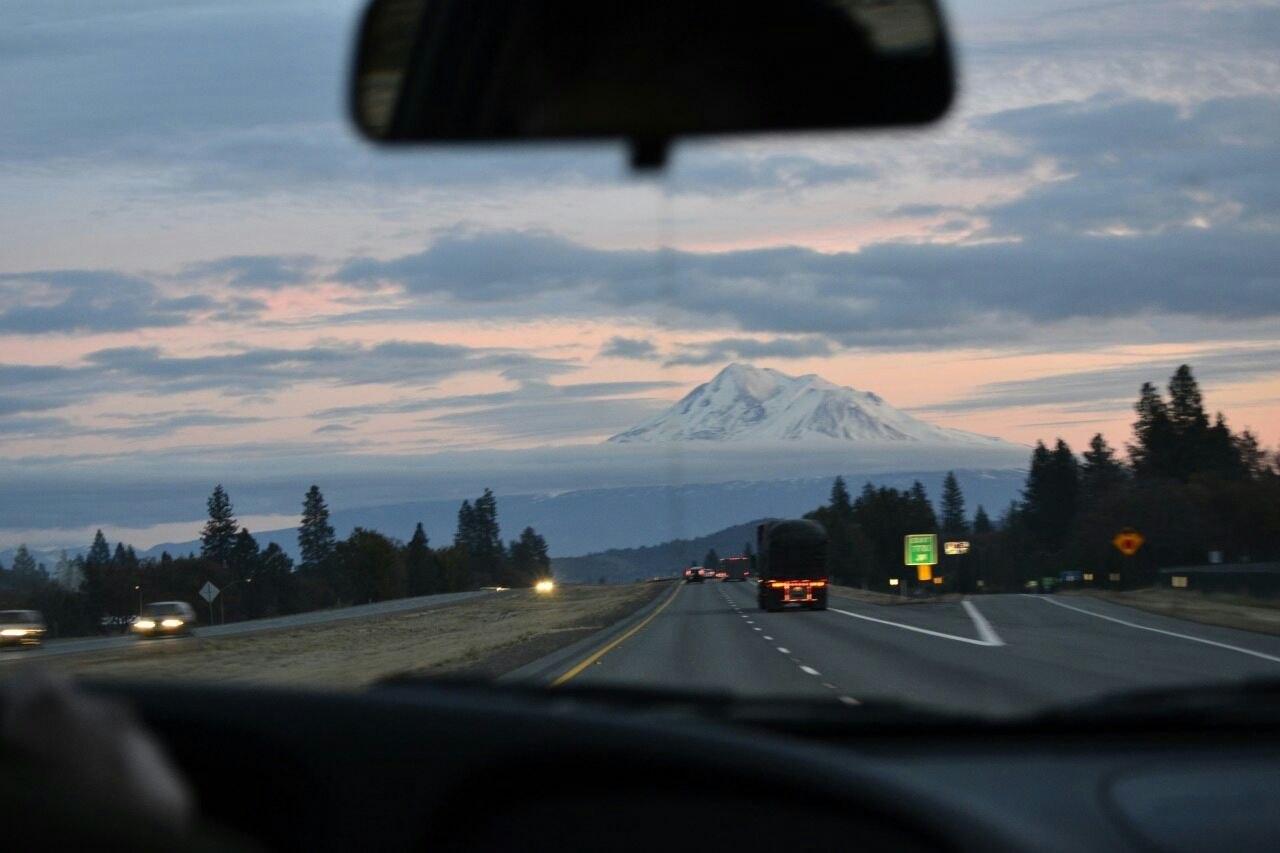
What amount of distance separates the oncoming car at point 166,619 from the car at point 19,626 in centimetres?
342

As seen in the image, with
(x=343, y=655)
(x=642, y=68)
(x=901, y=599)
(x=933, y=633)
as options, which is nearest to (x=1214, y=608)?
(x=933, y=633)

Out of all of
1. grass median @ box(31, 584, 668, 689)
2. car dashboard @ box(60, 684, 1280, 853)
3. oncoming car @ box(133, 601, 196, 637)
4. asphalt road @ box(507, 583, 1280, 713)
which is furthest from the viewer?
oncoming car @ box(133, 601, 196, 637)

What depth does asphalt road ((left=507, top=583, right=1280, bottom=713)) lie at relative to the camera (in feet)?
65.7

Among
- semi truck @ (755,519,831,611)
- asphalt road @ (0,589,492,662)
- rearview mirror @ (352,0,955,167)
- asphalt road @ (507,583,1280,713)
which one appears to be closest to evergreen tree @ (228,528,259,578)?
asphalt road @ (0,589,492,662)

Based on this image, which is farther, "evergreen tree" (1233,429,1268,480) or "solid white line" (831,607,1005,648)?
"evergreen tree" (1233,429,1268,480)

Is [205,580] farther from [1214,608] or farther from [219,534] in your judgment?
[1214,608]

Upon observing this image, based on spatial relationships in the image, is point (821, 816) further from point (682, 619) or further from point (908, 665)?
point (682, 619)

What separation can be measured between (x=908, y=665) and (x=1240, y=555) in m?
114

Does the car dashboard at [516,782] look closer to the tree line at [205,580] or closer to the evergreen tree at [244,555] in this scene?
the tree line at [205,580]

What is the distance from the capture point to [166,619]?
53281 millimetres

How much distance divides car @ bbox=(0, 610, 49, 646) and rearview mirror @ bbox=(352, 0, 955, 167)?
50.4m

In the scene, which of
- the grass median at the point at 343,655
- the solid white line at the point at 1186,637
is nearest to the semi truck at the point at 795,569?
the solid white line at the point at 1186,637

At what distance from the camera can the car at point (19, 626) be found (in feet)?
164

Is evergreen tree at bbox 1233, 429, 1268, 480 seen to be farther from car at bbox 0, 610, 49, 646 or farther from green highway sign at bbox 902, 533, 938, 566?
car at bbox 0, 610, 49, 646
